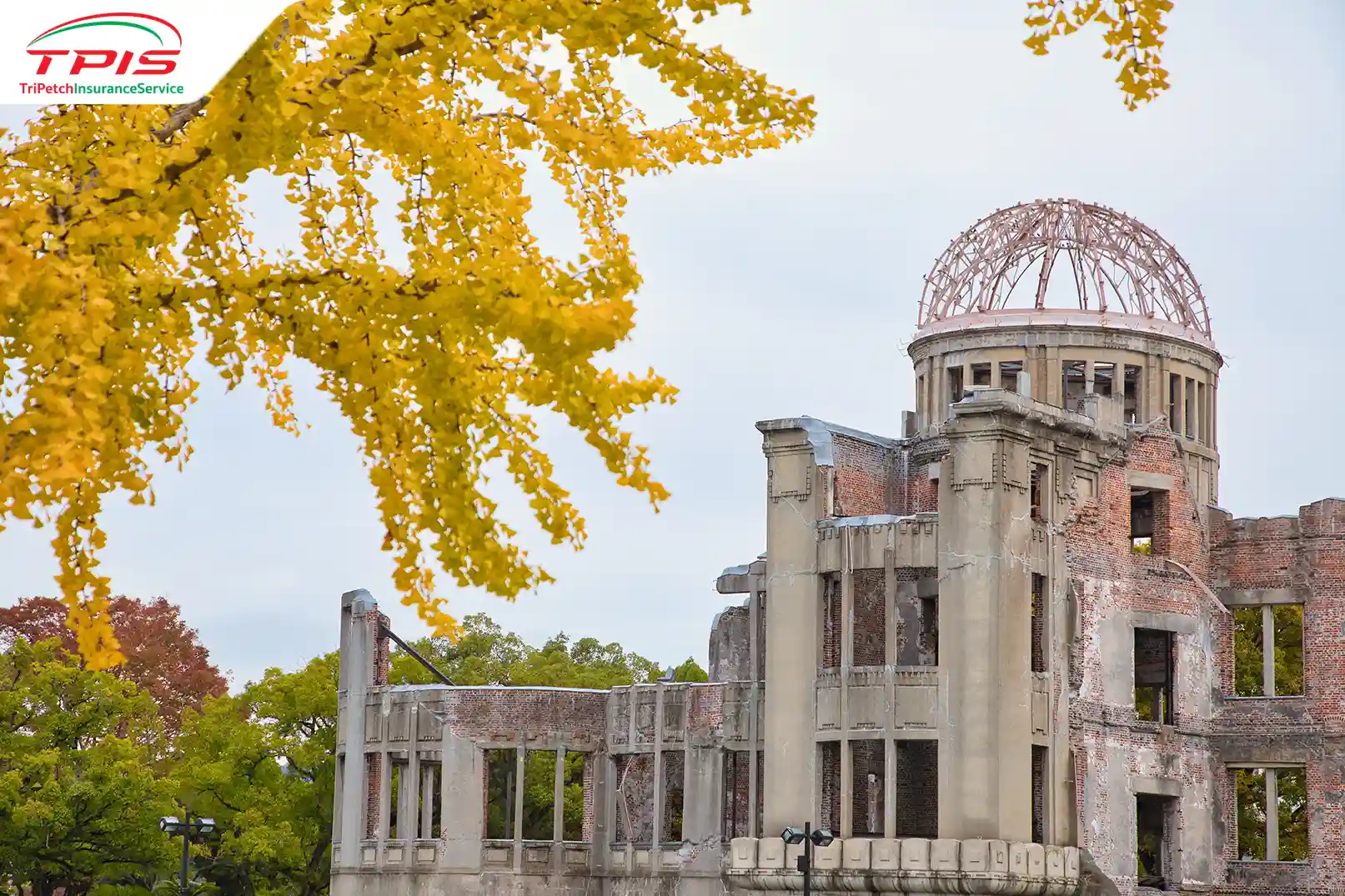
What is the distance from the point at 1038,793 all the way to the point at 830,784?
12.7 ft

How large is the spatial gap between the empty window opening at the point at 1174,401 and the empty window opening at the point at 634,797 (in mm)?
13676

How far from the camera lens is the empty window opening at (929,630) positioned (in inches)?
1622

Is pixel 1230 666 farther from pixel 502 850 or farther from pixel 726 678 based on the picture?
pixel 502 850

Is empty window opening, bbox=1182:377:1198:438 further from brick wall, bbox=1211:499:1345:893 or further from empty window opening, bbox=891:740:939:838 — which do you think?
empty window opening, bbox=891:740:939:838

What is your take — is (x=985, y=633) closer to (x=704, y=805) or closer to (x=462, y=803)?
(x=704, y=805)

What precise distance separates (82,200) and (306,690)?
151 ft

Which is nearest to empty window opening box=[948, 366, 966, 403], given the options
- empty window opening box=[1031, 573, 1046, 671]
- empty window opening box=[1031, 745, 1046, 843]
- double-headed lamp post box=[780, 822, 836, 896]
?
empty window opening box=[1031, 573, 1046, 671]

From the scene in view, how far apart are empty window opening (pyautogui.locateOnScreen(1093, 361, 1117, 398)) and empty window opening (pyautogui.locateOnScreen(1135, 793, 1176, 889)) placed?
347 inches

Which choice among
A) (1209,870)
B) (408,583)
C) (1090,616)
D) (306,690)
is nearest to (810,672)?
(1090,616)

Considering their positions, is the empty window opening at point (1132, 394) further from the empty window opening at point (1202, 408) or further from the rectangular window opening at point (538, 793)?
the rectangular window opening at point (538, 793)

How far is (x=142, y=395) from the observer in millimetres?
11914

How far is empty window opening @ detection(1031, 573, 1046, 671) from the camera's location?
4006 centimetres

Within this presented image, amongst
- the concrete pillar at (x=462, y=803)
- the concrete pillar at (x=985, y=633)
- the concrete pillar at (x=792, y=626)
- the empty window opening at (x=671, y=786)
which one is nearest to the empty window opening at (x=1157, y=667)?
the concrete pillar at (x=985, y=633)

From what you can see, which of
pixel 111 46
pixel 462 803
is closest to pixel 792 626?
pixel 462 803
